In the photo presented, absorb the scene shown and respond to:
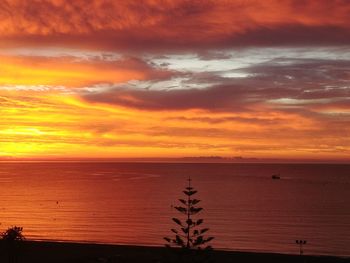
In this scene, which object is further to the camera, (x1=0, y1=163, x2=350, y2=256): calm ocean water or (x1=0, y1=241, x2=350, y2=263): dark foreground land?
(x1=0, y1=163, x2=350, y2=256): calm ocean water

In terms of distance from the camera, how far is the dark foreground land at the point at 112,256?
41.0m

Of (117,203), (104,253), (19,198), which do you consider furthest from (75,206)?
(104,253)

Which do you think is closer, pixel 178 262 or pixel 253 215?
pixel 178 262

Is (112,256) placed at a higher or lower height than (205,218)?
lower

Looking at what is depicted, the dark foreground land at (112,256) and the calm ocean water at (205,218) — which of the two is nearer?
the dark foreground land at (112,256)

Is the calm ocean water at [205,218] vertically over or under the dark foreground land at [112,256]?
over

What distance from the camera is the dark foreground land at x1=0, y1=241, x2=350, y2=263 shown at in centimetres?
4103

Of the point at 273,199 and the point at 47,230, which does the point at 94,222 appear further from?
the point at 273,199

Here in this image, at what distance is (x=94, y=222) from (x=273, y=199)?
2008 inches

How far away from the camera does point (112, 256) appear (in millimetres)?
41938

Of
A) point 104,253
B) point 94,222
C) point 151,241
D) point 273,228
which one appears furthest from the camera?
point 94,222

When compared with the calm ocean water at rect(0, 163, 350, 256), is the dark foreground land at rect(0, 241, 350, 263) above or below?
below

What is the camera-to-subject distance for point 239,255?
45344 mm

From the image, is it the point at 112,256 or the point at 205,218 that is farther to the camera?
the point at 205,218
